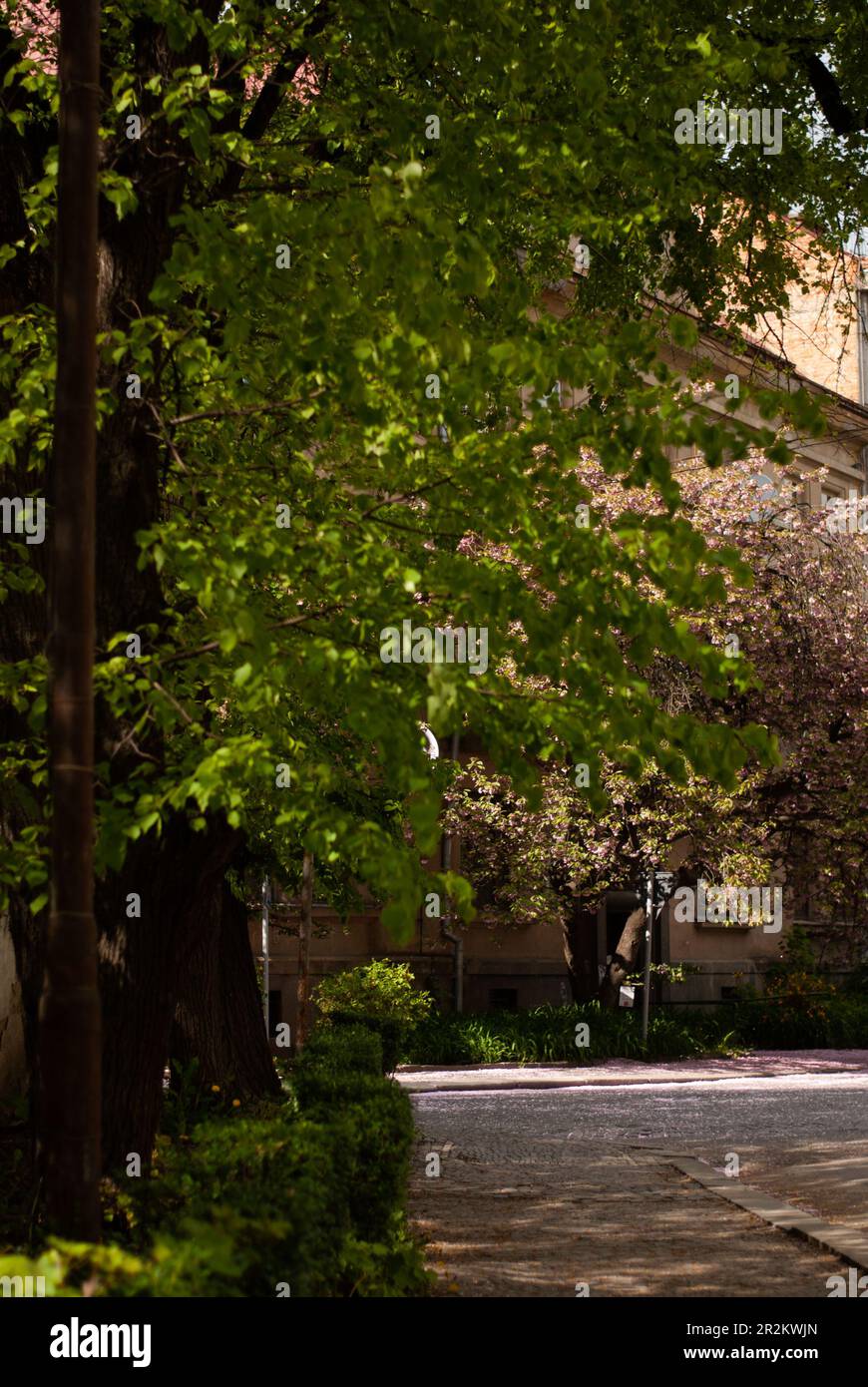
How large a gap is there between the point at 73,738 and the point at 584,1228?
761cm

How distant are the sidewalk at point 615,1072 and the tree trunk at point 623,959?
2208 millimetres

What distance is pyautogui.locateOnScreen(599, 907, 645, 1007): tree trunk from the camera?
32.0 m

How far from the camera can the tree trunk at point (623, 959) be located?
3203 centimetres

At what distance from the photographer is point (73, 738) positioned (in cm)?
495

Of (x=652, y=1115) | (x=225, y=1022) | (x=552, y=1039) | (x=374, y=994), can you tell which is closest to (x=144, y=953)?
(x=225, y=1022)

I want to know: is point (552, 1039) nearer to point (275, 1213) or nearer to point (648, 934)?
point (648, 934)

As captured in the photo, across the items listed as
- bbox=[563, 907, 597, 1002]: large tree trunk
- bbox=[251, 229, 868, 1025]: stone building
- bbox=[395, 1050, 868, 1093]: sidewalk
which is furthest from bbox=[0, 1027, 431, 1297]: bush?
bbox=[563, 907, 597, 1002]: large tree trunk

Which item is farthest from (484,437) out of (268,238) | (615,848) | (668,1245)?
(615,848)

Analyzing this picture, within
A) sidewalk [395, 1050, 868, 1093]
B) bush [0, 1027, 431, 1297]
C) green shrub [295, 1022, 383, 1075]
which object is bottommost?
sidewalk [395, 1050, 868, 1093]

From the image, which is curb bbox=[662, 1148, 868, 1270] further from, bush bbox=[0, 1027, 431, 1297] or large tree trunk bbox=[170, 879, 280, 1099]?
large tree trunk bbox=[170, 879, 280, 1099]

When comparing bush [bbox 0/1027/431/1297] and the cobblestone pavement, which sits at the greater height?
bush [bbox 0/1027/431/1297]

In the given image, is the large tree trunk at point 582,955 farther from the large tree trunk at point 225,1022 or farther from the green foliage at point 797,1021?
the large tree trunk at point 225,1022

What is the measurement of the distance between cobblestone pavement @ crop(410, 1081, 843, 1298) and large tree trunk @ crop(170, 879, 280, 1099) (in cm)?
173

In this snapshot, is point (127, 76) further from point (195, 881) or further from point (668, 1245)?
point (668, 1245)
